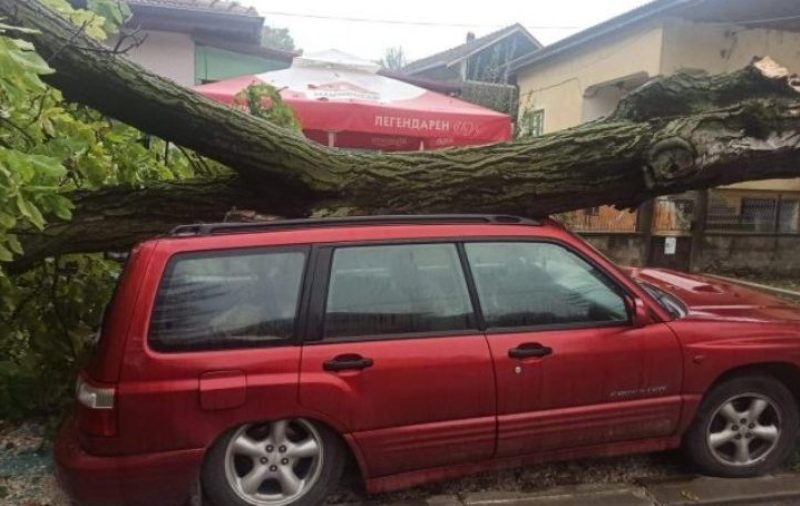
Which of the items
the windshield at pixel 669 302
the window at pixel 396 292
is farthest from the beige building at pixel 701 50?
the window at pixel 396 292

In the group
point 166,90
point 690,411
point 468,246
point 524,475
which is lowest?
point 524,475

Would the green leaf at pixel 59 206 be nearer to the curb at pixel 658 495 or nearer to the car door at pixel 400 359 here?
the car door at pixel 400 359

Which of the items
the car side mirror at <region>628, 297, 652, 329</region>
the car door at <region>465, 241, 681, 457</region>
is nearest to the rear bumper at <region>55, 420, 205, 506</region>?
the car door at <region>465, 241, 681, 457</region>

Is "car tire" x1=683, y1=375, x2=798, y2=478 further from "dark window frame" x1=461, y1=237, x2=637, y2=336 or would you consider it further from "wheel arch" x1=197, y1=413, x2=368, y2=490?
"wheel arch" x1=197, y1=413, x2=368, y2=490

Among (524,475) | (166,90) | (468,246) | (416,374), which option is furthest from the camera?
(166,90)

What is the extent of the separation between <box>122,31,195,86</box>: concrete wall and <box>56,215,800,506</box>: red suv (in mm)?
7762

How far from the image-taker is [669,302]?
4043 millimetres

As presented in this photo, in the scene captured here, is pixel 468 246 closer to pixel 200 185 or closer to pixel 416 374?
pixel 416 374

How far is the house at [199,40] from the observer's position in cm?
988

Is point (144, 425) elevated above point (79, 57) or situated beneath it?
situated beneath

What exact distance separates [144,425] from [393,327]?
119cm

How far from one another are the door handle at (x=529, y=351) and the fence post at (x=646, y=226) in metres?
7.52

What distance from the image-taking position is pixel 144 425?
301 cm

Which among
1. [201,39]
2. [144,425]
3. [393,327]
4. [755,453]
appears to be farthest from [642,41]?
[144,425]
